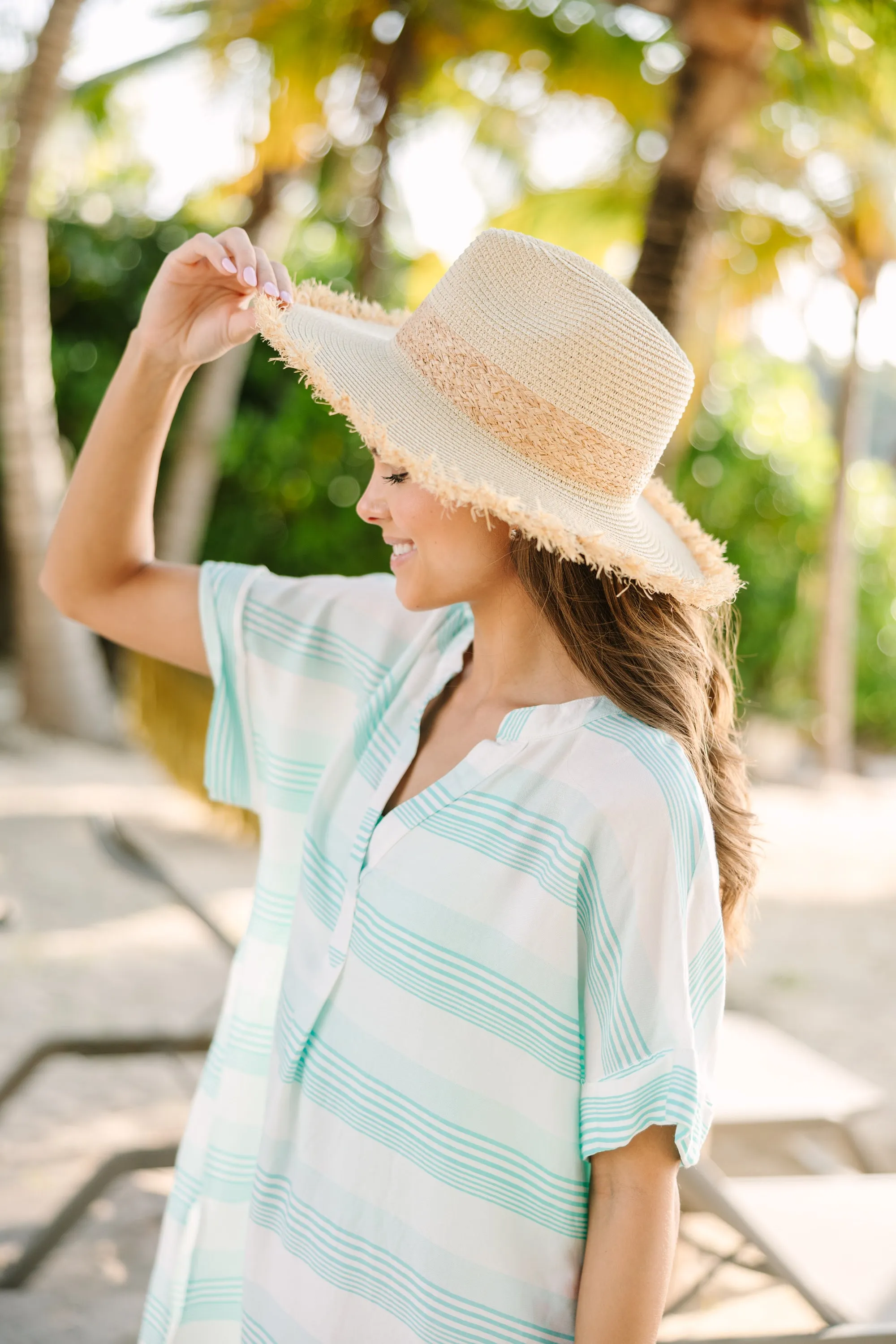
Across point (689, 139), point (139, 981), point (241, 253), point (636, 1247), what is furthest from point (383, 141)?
point (636, 1247)

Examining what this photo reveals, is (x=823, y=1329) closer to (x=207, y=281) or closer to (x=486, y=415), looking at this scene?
(x=486, y=415)

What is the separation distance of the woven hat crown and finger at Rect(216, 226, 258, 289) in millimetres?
281

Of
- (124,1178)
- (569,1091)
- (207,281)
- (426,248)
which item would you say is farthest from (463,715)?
(426,248)

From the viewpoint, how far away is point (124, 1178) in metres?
3.41

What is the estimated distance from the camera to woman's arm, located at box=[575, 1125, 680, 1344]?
1.19 metres

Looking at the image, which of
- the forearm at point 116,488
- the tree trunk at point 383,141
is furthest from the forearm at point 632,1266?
the tree trunk at point 383,141

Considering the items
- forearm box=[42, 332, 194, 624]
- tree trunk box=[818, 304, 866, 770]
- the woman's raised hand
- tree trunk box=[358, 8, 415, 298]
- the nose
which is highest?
the woman's raised hand

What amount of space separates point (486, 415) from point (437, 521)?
136 millimetres

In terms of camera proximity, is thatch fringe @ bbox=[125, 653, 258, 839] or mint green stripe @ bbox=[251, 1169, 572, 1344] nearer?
mint green stripe @ bbox=[251, 1169, 572, 1344]

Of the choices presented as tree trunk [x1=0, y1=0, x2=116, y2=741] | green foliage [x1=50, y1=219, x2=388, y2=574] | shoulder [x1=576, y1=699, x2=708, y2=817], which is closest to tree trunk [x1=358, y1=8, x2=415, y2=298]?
green foliage [x1=50, y1=219, x2=388, y2=574]

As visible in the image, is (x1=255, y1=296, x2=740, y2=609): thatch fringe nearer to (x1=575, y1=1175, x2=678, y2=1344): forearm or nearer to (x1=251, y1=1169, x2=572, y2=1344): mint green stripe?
(x1=575, y1=1175, x2=678, y2=1344): forearm

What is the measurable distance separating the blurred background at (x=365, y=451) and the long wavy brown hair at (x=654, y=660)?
1.77 feet

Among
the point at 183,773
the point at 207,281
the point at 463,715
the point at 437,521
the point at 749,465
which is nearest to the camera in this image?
the point at 437,521

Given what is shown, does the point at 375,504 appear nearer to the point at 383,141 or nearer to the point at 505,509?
the point at 505,509
